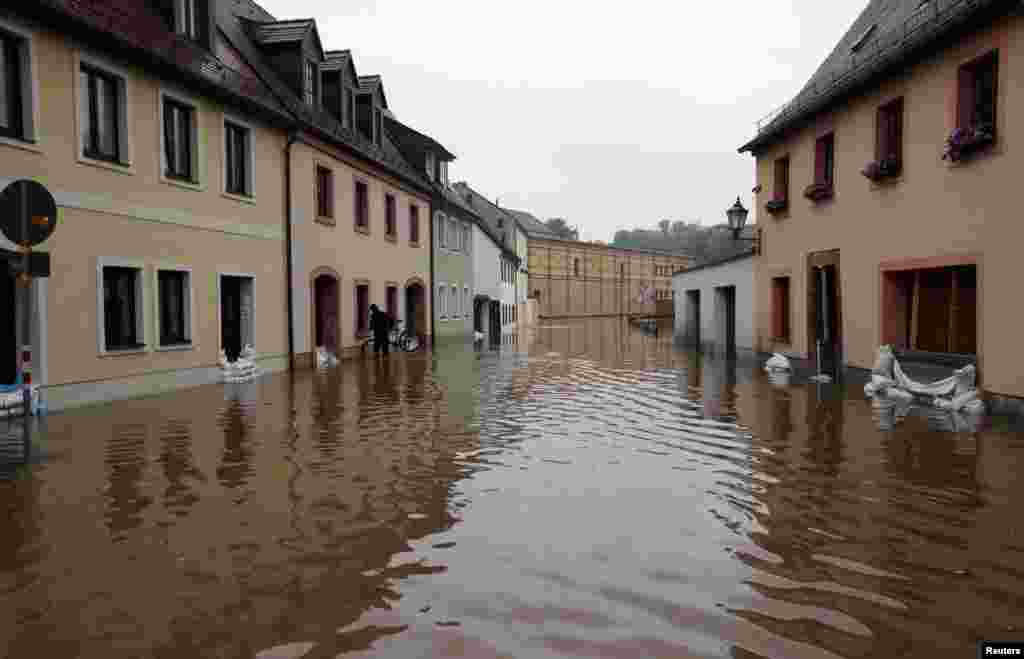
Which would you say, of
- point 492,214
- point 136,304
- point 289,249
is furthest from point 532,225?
point 136,304

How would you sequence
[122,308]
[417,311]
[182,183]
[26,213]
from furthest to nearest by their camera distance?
[417,311] < [182,183] < [122,308] < [26,213]

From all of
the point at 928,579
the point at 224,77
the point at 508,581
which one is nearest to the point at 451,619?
the point at 508,581

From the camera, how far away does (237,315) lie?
1736 cm

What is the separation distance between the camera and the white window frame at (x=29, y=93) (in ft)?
36.3

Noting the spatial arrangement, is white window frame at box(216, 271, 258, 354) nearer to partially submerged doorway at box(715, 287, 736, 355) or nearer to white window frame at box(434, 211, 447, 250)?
white window frame at box(434, 211, 447, 250)

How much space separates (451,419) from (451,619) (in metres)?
6.82

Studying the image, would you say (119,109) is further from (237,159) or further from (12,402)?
(12,402)

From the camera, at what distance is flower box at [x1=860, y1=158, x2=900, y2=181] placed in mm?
13695

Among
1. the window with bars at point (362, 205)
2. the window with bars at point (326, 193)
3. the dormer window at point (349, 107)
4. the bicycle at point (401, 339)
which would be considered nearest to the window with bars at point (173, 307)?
the window with bars at point (326, 193)

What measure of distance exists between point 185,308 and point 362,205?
941 centimetres

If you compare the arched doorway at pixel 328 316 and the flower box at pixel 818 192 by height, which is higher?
the flower box at pixel 818 192

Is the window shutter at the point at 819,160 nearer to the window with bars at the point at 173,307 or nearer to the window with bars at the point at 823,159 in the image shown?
the window with bars at the point at 823,159

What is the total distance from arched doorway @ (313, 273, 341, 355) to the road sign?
13541 mm

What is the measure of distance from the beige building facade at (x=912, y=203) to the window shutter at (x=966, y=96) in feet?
0.05
